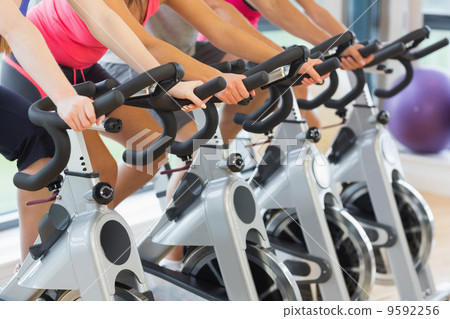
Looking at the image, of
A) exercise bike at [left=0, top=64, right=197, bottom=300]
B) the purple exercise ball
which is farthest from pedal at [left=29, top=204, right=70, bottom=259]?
the purple exercise ball

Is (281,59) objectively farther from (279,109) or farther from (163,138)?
(163,138)

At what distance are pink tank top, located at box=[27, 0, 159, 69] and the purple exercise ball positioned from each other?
2546mm

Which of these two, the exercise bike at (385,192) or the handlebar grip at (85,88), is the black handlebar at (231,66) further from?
the exercise bike at (385,192)

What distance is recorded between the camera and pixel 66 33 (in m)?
1.94

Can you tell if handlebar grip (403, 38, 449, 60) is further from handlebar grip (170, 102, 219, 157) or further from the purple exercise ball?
the purple exercise ball

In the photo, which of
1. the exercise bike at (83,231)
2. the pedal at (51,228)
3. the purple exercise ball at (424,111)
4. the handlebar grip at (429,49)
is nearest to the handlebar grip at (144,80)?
the exercise bike at (83,231)

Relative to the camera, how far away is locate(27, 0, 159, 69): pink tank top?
1919 mm

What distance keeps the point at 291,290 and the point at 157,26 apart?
1220 millimetres

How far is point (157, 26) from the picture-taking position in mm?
2615

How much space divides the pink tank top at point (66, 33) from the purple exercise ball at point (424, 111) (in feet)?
8.35

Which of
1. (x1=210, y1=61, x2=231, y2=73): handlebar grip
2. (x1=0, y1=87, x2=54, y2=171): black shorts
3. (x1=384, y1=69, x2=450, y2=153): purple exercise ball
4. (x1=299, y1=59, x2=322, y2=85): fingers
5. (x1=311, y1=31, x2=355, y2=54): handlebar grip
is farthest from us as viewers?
(x1=384, y1=69, x2=450, y2=153): purple exercise ball

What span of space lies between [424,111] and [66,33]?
9.08ft

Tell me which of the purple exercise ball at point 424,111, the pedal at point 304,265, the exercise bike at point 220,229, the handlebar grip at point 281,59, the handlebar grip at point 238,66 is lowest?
the purple exercise ball at point 424,111

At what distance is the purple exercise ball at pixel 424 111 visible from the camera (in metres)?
4.13
